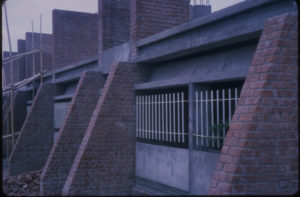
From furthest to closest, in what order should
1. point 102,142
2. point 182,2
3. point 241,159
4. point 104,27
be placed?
point 104,27, point 182,2, point 102,142, point 241,159

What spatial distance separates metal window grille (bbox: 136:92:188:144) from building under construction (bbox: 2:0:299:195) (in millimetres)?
26

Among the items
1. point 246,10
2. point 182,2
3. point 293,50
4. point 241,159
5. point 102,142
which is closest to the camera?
point 241,159

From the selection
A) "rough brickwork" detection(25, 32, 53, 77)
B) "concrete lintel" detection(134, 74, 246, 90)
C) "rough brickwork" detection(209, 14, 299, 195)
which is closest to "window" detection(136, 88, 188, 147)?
"concrete lintel" detection(134, 74, 246, 90)

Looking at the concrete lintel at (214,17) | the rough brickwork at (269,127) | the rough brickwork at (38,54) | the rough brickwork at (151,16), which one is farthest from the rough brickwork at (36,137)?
the rough brickwork at (269,127)

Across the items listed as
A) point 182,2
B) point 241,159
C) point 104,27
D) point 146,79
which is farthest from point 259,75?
point 104,27

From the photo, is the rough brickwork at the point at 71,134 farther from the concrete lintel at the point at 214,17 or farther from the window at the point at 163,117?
the concrete lintel at the point at 214,17

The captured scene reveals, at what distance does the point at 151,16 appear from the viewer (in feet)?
29.5

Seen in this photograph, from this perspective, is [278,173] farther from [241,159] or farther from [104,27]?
[104,27]

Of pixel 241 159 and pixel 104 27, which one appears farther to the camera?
pixel 104 27

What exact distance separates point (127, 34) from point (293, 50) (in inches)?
303

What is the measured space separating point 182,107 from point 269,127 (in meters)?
2.83

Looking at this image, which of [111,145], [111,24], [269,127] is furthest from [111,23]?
[269,127]

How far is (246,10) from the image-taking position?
5621 mm

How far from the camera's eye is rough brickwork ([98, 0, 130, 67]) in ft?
36.0
